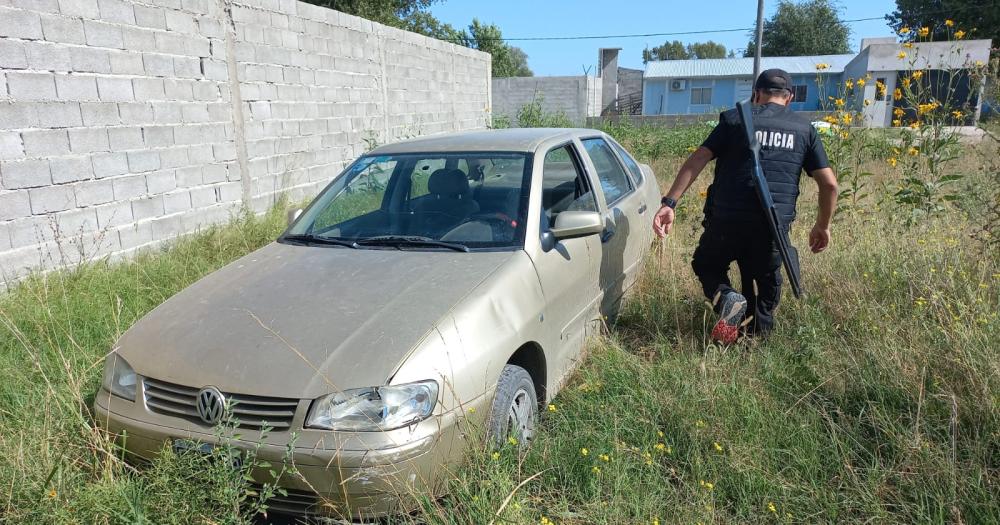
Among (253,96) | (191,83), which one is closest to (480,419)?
(191,83)

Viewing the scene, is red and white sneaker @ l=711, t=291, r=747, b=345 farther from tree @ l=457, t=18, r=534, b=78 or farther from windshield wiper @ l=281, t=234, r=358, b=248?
tree @ l=457, t=18, r=534, b=78

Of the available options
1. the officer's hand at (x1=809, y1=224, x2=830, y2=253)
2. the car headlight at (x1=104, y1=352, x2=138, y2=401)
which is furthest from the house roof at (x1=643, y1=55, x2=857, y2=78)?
the car headlight at (x1=104, y1=352, x2=138, y2=401)

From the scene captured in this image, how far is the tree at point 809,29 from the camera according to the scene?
181 ft

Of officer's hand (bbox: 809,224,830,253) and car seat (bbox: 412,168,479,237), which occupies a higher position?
car seat (bbox: 412,168,479,237)

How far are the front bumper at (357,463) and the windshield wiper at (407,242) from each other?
107 centimetres

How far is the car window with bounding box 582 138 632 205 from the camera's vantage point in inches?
171

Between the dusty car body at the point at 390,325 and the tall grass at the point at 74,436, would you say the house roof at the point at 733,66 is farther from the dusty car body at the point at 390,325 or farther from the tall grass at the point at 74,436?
the tall grass at the point at 74,436

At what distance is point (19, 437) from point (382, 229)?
1.82 metres

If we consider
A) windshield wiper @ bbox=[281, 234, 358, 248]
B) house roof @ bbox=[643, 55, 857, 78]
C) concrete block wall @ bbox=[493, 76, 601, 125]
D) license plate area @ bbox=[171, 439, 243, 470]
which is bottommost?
license plate area @ bbox=[171, 439, 243, 470]

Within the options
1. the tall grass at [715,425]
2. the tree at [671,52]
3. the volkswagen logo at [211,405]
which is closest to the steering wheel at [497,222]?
the tall grass at [715,425]

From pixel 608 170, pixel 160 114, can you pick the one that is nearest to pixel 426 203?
pixel 608 170

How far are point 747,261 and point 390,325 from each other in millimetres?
2301

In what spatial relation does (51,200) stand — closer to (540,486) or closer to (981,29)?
(540,486)

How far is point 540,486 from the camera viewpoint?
2.48 meters
